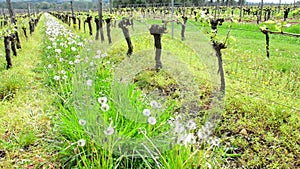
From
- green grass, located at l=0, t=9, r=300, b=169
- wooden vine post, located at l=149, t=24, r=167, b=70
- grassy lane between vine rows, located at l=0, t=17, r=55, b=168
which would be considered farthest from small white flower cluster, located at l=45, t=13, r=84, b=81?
wooden vine post, located at l=149, t=24, r=167, b=70

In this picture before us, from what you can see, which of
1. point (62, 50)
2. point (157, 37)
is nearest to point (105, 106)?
point (157, 37)

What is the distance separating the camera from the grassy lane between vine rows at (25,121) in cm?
269

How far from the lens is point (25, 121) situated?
3.43 m

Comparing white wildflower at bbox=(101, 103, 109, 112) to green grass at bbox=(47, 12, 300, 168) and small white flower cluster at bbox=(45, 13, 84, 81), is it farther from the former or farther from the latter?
small white flower cluster at bbox=(45, 13, 84, 81)

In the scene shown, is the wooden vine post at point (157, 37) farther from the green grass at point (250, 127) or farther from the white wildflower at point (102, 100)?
the white wildflower at point (102, 100)

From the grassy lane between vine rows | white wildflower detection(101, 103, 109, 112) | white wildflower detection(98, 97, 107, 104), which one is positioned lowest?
the grassy lane between vine rows

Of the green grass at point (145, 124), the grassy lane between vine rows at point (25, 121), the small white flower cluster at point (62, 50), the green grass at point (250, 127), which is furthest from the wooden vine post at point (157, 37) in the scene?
the grassy lane between vine rows at point (25, 121)

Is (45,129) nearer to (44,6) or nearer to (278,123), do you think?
(278,123)

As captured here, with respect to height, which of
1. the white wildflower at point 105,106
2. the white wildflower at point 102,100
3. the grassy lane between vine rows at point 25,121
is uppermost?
the white wildflower at point 102,100

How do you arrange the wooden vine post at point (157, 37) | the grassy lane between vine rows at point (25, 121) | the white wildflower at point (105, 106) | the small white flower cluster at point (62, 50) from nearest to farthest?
the white wildflower at point (105, 106) < the grassy lane between vine rows at point (25, 121) < the small white flower cluster at point (62, 50) < the wooden vine post at point (157, 37)

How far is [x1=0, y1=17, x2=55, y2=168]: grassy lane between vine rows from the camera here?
2.69 meters

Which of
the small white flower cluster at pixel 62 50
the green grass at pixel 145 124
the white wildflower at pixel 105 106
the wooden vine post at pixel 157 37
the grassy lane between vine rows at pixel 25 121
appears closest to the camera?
the white wildflower at pixel 105 106

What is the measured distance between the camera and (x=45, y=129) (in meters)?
3.25

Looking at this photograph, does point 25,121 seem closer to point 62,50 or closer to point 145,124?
point 145,124
